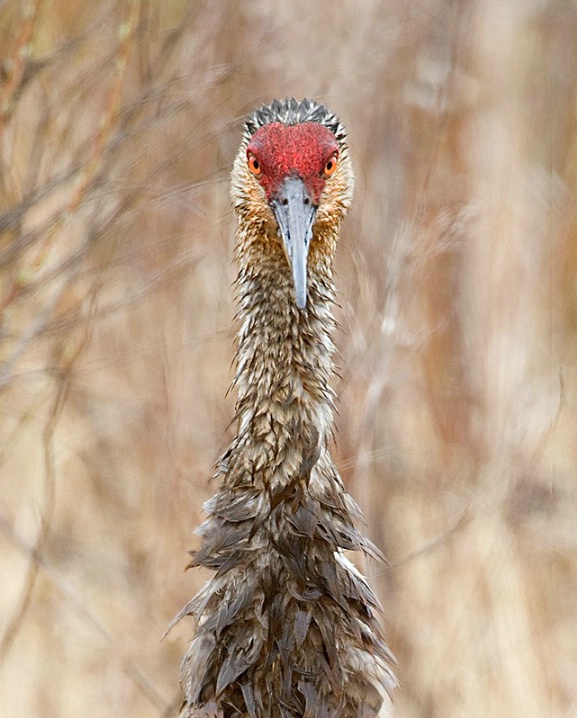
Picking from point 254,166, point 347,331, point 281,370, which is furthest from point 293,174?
point 347,331

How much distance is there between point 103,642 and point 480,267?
2199mm

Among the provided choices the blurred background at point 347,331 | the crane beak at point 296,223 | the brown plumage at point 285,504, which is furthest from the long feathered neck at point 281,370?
the blurred background at point 347,331

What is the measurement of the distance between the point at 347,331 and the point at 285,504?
1.33m

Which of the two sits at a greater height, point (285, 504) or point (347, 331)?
point (347, 331)

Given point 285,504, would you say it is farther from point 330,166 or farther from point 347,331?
point 347,331

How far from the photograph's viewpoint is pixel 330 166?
285 cm

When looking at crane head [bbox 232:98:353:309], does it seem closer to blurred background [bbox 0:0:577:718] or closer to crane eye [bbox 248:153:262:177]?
crane eye [bbox 248:153:262:177]

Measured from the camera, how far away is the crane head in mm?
2725

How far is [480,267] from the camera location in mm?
5191

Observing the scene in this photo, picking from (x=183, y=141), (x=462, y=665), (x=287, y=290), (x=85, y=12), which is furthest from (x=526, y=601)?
(x=85, y=12)

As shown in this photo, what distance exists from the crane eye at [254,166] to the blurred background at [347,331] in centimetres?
107

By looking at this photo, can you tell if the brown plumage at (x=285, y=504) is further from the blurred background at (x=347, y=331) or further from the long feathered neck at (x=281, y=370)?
the blurred background at (x=347, y=331)

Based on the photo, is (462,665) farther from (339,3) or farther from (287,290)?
(339,3)

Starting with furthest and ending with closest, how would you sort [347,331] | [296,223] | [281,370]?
[347,331]
[281,370]
[296,223]
